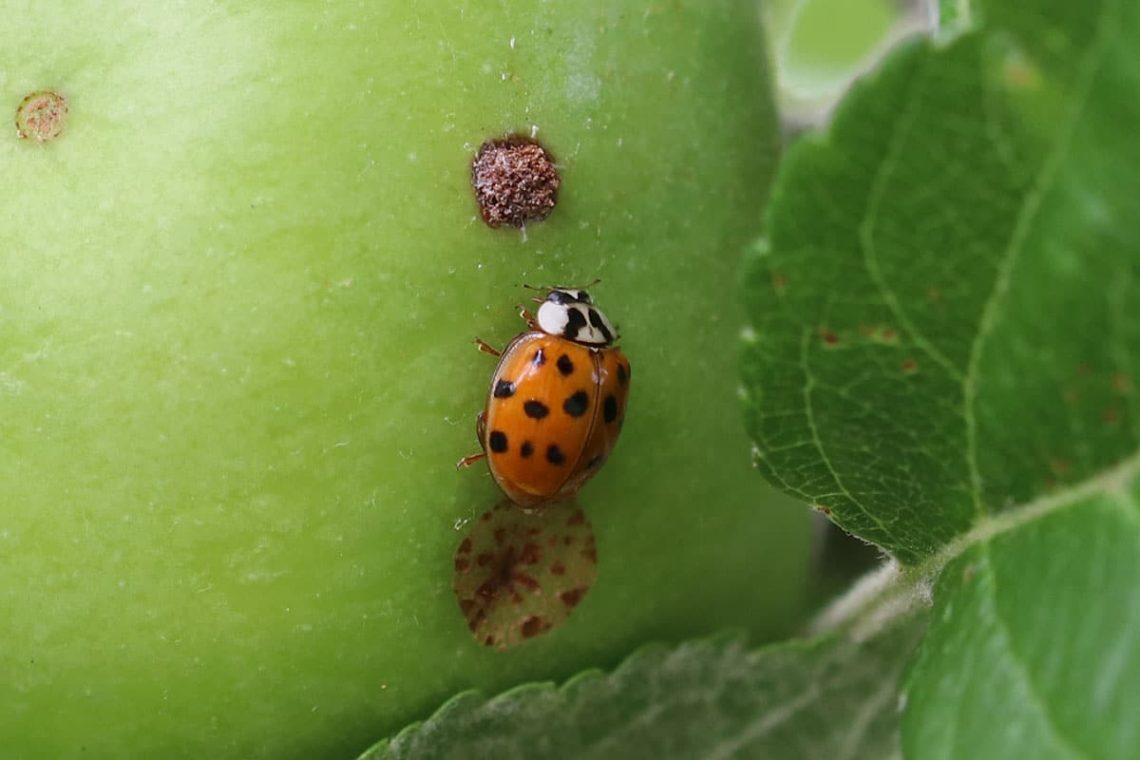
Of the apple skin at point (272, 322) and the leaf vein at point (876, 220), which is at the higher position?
the apple skin at point (272, 322)

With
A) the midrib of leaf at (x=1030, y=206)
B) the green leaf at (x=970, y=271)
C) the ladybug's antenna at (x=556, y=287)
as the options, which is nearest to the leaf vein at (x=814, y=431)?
the green leaf at (x=970, y=271)

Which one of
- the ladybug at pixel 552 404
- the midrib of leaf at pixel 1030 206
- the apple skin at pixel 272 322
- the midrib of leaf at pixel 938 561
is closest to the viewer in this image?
the midrib of leaf at pixel 1030 206

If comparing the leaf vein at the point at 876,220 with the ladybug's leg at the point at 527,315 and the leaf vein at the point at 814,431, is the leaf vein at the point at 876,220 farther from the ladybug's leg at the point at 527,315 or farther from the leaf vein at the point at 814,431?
the ladybug's leg at the point at 527,315

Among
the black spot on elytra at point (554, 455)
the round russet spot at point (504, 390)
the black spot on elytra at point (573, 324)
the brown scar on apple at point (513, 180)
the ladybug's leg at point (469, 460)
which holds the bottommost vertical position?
the black spot on elytra at point (554, 455)

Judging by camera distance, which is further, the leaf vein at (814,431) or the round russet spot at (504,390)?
the round russet spot at (504,390)

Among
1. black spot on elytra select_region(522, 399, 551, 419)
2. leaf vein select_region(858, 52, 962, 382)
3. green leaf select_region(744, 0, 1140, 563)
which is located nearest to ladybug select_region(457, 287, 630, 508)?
black spot on elytra select_region(522, 399, 551, 419)

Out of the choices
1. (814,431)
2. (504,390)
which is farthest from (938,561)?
(504,390)
